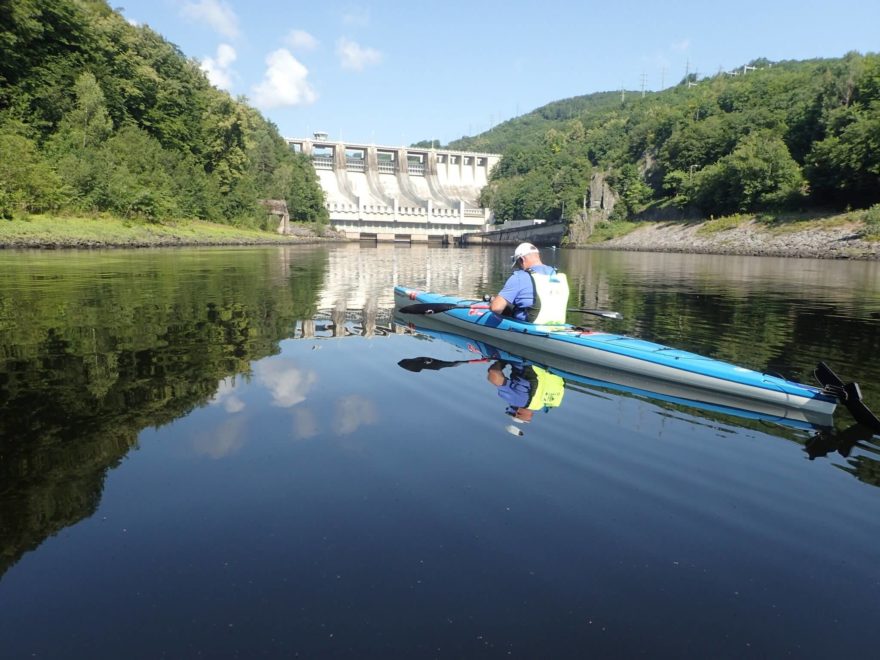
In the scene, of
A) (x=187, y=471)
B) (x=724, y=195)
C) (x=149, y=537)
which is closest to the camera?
(x=149, y=537)

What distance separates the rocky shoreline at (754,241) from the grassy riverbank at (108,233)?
51046 millimetres

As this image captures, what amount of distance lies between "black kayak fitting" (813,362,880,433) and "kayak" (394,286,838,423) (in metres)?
0.12

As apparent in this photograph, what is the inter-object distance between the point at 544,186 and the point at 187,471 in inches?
Result: 4992

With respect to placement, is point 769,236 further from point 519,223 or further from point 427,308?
point 519,223

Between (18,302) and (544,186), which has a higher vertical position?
(544,186)

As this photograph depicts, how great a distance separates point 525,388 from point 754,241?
66.7 metres

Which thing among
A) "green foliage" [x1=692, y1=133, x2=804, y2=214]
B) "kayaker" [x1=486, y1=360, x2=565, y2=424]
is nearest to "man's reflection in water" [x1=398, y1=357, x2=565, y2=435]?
"kayaker" [x1=486, y1=360, x2=565, y2=424]

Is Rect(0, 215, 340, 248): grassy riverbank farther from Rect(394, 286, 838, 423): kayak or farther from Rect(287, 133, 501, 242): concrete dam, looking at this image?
Rect(287, 133, 501, 242): concrete dam

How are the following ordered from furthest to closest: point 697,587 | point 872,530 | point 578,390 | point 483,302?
point 483,302 < point 578,390 < point 872,530 < point 697,587

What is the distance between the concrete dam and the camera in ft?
411

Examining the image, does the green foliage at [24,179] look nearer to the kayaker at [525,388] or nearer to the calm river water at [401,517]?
the calm river water at [401,517]

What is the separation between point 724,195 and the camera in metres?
81.1

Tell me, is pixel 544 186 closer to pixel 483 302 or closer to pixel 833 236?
pixel 833 236

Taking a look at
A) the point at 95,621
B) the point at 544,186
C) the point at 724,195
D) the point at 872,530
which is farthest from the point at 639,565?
the point at 544,186
